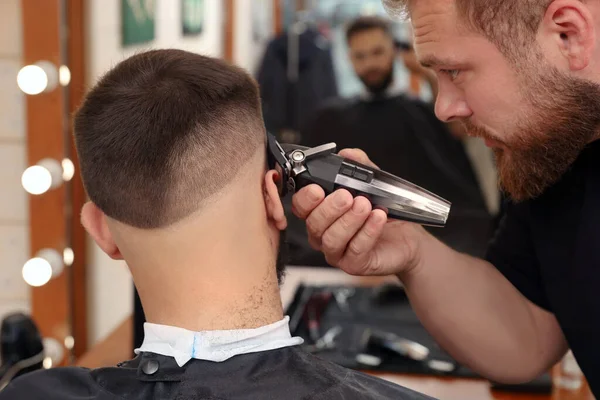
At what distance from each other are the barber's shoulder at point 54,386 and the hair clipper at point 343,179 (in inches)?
15.9

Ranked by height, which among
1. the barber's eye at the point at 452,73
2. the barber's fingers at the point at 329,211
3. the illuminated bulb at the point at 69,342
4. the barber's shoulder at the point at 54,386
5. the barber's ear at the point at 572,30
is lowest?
the illuminated bulb at the point at 69,342

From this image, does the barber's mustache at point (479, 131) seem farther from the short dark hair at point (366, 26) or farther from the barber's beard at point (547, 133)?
the short dark hair at point (366, 26)

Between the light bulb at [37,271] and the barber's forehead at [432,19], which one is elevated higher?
the barber's forehead at [432,19]

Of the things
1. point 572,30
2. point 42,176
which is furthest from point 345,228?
point 42,176

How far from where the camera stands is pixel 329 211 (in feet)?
3.61

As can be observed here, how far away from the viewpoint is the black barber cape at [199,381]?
97cm

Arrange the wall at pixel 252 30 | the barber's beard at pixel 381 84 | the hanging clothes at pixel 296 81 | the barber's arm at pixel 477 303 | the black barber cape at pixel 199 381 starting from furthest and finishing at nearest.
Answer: the hanging clothes at pixel 296 81 < the wall at pixel 252 30 < the barber's beard at pixel 381 84 < the barber's arm at pixel 477 303 < the black barber cape at pixel 199 381

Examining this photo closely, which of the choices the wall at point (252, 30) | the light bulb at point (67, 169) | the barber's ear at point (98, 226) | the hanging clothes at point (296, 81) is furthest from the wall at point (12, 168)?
the hanging clothes at point (296, 81)

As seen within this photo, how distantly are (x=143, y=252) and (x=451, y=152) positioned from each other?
2642 mm

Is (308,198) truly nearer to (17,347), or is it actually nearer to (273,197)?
(273,197)

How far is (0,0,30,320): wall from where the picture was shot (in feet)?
6.00

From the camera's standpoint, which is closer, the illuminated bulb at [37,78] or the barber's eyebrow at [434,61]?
the barber's eyebrow at [434,61]

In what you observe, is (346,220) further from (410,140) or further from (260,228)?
(410,140)

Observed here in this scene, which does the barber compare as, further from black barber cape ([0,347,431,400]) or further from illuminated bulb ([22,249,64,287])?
illuminated bulb ([22,249,64,287])
